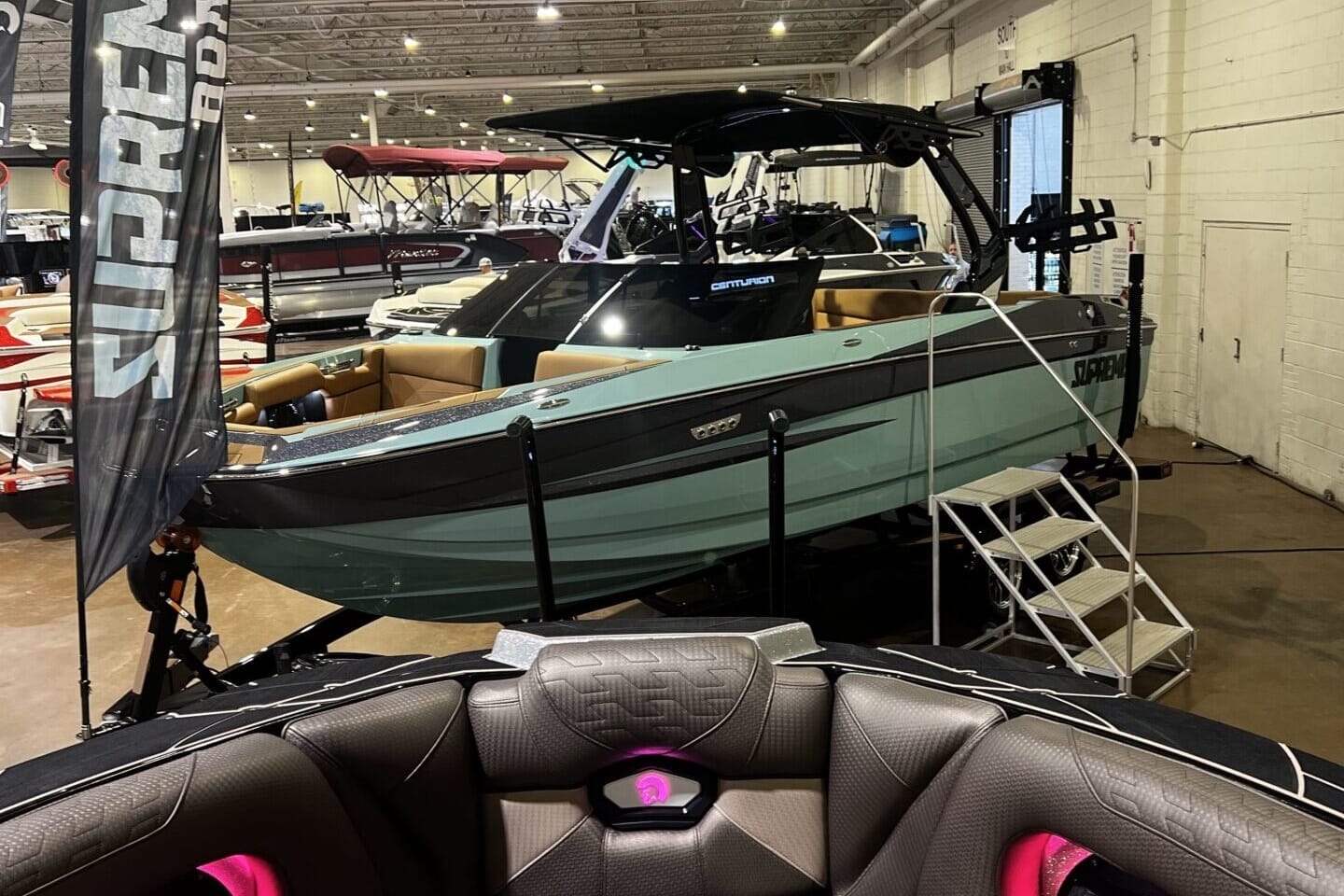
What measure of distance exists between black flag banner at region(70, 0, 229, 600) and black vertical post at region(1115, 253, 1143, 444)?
3.26 meters

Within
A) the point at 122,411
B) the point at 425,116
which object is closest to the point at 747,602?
the point at 122,411

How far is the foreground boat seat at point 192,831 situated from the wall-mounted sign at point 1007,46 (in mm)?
9864

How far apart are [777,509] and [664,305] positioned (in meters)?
1.09

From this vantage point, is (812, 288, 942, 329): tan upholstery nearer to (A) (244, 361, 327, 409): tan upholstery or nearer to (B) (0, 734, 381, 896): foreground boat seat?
(A) (244, 361, 327, 409): tan upholstery

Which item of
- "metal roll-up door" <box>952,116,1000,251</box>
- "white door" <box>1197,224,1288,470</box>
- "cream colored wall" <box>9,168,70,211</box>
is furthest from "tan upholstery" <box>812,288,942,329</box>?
"cream colored wall" <box>9,168,70,211</box>

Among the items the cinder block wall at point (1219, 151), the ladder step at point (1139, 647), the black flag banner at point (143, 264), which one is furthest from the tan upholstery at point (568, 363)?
the cinder block wall at point (1219, 151)

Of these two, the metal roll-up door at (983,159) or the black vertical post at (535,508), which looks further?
the metal roll-up door at (983,159)

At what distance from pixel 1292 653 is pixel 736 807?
9.10 feet

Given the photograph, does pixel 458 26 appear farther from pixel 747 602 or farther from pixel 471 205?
pixel 747 602

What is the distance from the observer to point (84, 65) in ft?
7.19

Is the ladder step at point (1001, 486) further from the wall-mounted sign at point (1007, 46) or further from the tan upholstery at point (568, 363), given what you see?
the wall-mounted sign at point (1007, 46)

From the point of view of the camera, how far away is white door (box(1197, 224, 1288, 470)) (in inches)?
224

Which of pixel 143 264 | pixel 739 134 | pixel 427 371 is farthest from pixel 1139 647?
pixel 143 264

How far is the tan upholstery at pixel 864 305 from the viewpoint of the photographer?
462cm
